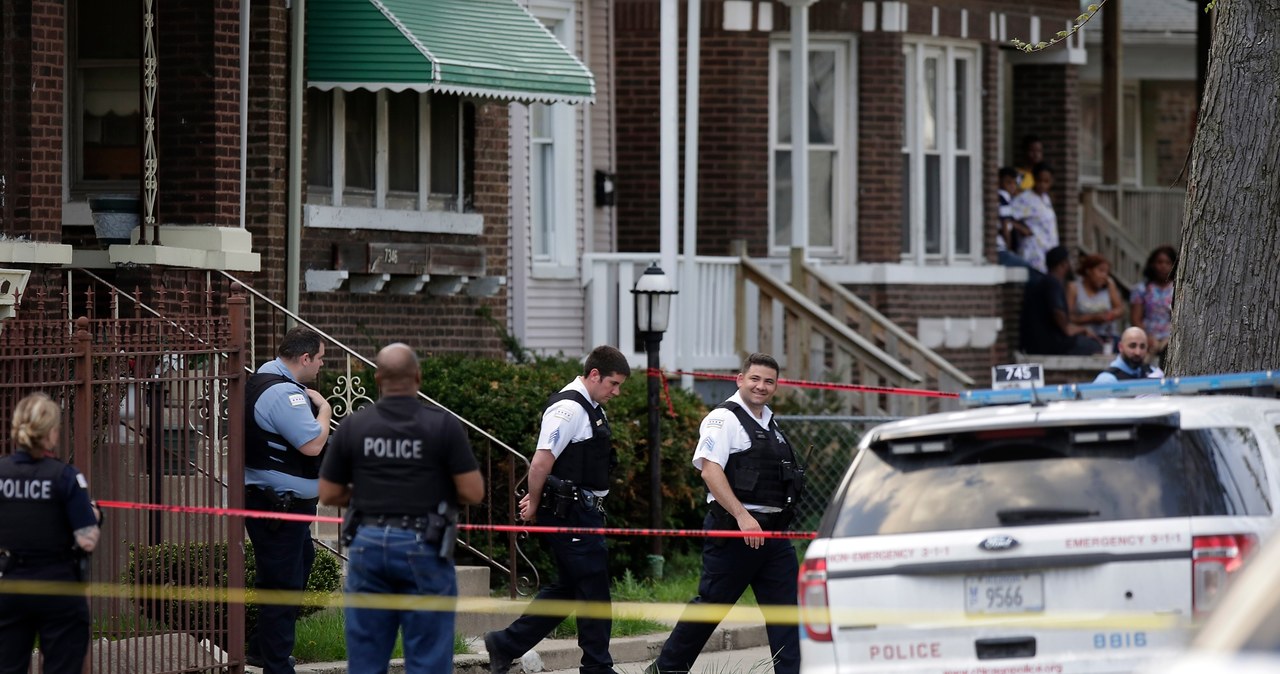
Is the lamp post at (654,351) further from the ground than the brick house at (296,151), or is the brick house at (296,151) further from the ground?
the brick house at (296,151)

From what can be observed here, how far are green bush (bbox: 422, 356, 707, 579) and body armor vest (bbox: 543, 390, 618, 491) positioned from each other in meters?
2.73

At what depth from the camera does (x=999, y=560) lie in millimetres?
7008

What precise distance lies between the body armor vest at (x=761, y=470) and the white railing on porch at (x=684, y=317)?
766cm

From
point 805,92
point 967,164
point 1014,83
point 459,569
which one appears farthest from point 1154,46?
point 459,569

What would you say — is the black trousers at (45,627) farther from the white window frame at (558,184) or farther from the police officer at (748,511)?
the white window frame at (558,184)

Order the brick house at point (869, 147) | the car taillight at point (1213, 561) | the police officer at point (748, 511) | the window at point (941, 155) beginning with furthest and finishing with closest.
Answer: the window at point (941, 155), the brick house at point (869, 147), the police officer at point (748, 511), the car taillight at point (1213, 561)

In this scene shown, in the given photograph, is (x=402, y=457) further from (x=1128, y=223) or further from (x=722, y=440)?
(x=1128, y=223)

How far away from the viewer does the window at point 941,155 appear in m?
20.8

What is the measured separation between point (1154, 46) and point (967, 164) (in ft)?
25.6

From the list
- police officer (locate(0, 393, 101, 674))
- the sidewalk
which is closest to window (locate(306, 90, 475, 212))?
the sidewalk

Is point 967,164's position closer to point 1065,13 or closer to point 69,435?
point 1065,13

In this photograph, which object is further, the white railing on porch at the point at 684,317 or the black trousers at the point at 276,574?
the white railing on porch at the point at 684,317

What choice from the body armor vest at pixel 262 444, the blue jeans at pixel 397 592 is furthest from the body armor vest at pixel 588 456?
the blue jeans at pixel 397 592

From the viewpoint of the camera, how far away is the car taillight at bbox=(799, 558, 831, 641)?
24.0 feet
